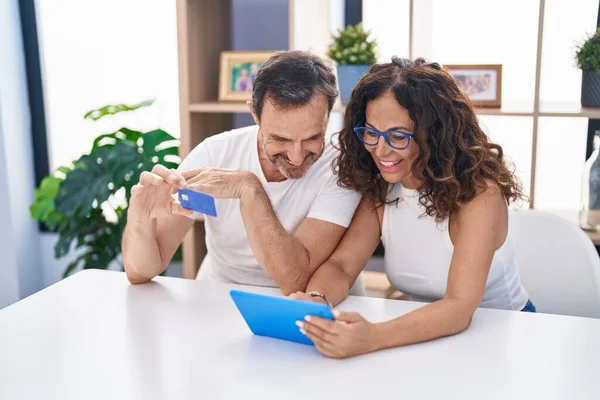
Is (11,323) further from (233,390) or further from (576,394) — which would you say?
(576,394)

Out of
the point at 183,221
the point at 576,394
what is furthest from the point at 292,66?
the point at 576,394

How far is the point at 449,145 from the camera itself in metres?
1.60

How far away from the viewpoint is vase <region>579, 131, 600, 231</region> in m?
2.33

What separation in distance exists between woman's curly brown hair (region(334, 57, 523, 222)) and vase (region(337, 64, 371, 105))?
2.73 feet

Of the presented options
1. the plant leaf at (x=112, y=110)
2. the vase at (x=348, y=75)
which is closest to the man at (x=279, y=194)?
the vase at (x=348, y=75)

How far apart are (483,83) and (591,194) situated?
539 mm

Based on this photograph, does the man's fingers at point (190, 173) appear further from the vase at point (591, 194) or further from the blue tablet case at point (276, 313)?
the vase at point (591, 194)

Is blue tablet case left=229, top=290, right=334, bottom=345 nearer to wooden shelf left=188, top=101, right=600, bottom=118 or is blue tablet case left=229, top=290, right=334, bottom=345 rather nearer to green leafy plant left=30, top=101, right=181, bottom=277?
wooden shelf left=188, top=101, right=600, bottom=118

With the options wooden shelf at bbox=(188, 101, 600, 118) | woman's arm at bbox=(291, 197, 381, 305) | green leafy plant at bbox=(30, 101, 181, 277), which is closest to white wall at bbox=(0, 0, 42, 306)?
green leafy plant at bbox=(30, 101, 181, 277)

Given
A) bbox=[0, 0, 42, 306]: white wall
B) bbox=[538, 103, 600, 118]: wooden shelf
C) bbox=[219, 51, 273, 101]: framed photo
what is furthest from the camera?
bbox=[0, 0, 42, 306]: white wall

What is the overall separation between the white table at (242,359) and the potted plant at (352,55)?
1.13 m

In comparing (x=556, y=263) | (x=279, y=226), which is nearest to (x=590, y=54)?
(x=556, y=263)

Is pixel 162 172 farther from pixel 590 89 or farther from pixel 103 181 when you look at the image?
pixel 590 89

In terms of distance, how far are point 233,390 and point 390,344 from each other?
34 cm
